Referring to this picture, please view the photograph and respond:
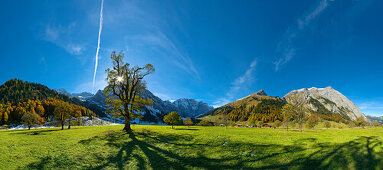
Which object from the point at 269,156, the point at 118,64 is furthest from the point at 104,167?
the point at 118,64

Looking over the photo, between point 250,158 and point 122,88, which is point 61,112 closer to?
point 122,88

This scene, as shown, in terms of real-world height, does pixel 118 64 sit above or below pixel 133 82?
above

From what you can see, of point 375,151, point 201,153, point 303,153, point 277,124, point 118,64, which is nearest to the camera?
point 375,151

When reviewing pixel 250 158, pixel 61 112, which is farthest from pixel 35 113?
pixel 250 158

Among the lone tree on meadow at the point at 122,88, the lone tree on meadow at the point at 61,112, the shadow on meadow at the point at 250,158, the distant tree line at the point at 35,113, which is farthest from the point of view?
the distant tree line at the point at 35,113

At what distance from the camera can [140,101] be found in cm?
3469

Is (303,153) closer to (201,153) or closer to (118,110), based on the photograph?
(201,153)

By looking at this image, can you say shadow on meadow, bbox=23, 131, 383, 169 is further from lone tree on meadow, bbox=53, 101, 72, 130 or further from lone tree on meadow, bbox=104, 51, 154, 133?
lone tree on meadow, bbox=53, 101, 72, 130

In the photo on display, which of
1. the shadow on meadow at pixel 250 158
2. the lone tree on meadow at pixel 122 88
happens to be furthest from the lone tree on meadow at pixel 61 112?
the shadow on meadow at pixel 250 158

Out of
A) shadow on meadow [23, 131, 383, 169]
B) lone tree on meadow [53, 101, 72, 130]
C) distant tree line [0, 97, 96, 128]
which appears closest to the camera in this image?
shadow on meadow [23, 131, 383, 169]

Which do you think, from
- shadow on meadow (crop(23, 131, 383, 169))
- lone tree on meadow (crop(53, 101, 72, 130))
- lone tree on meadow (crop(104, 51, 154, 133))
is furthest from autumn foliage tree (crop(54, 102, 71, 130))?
shadow on meadow (crop(23, 131, 383, 169))

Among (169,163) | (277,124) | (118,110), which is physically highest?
(118,110)

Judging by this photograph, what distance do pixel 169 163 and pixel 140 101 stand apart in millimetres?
25052

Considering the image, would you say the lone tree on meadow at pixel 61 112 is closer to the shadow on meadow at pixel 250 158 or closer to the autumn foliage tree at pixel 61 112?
the autumn foliage tree at pixel 61 112
